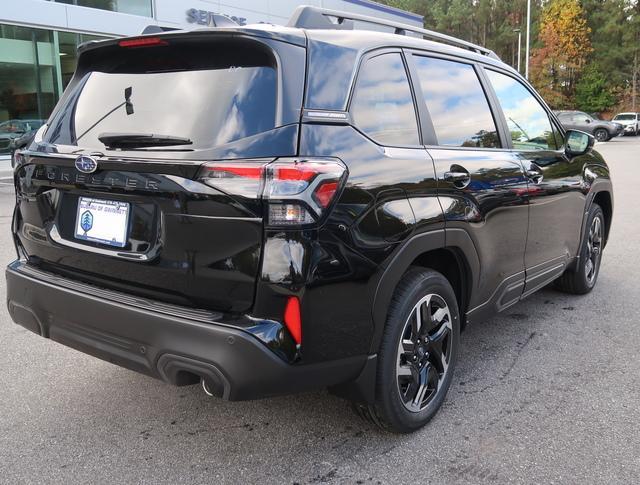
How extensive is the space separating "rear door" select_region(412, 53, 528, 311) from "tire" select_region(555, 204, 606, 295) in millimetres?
1389

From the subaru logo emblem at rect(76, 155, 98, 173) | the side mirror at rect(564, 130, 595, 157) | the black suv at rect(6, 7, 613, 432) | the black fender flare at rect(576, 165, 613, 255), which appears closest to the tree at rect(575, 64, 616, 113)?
the black fender flare at rect(576, 165, 613, 255)

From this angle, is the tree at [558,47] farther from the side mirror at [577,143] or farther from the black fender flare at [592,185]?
the side mirror at [577,143]

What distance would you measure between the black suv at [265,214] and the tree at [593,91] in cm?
5702

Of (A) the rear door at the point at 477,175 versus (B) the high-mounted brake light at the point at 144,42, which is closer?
(B) the high-mounted brake light at the point at 144,42

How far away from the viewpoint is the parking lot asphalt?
101 inches

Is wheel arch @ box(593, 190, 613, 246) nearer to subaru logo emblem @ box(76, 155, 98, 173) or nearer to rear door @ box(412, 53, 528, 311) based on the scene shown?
rear door @ box(412, 53, 528, 311)

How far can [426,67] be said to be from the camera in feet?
10.3

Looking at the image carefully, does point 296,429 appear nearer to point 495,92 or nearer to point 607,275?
point 495,92

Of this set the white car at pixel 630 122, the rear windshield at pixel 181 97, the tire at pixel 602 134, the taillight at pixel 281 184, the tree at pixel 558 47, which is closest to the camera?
the taillight at pixel 281 184

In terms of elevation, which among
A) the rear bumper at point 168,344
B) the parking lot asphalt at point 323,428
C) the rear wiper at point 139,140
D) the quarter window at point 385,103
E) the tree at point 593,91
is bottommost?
the parking lot asphalt at point 323,428

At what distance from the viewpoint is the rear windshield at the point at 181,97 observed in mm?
2326

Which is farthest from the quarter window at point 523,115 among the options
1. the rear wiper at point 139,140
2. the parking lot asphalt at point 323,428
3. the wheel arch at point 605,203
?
the rear wiper at point 139,140

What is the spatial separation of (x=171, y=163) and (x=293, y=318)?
2.49 ft

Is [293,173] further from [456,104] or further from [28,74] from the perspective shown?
[28,74]
